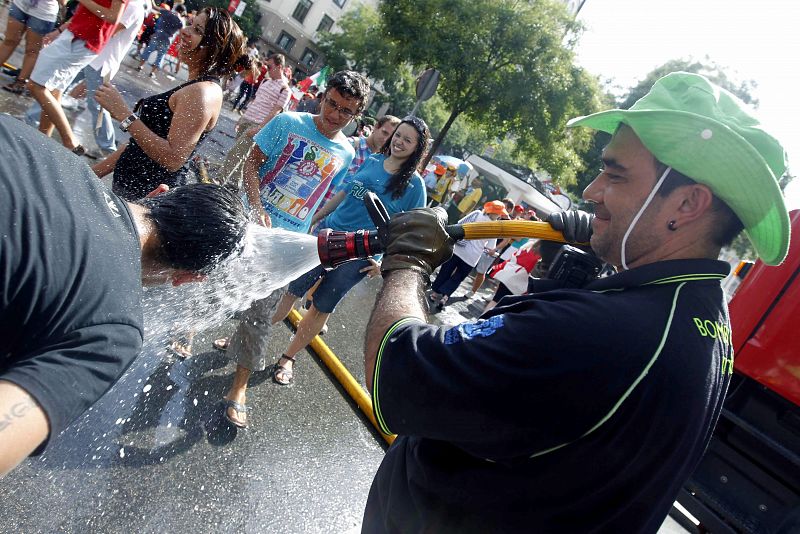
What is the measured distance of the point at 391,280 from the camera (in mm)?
1440

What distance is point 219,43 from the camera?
2691 mm

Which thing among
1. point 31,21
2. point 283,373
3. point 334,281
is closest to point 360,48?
point 31,21

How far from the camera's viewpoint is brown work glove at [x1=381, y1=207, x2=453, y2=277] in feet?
4.93

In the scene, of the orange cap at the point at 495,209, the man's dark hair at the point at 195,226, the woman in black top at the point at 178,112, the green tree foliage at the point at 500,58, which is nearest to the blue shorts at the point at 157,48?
the green tree foliage at the point at 500,58

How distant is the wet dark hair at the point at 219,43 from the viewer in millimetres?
2682

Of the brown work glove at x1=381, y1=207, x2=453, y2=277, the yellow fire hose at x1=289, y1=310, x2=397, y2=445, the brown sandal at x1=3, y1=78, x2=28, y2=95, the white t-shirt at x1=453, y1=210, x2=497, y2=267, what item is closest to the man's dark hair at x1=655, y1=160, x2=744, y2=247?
the brown work glove at x1=381, y1=207, x2=453, y2=277

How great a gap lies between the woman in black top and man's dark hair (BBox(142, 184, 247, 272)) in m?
1.03

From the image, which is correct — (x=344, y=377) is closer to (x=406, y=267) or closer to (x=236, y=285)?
(x=236, y=285)

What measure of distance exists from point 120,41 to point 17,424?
4.60 meters

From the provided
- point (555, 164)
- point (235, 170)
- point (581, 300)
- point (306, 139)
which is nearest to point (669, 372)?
point (581, 300)

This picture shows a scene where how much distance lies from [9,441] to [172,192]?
3.05 ft

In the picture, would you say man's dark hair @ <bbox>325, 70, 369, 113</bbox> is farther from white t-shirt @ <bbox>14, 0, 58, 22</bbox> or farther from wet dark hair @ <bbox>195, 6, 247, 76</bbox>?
white t-shirt @ <bbox>14, 0, 58, 22</bbox>

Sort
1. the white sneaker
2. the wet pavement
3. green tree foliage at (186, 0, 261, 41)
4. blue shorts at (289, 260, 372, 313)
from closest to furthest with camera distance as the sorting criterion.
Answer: the wet pavement
blue shorts at (289, 260, 372, 313)
the white sneaker
green tree foliage at (186, 0, 261, 41)

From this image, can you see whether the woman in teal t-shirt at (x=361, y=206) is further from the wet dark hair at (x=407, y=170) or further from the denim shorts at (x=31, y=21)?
the denim shorts at (x=31, y=21)
